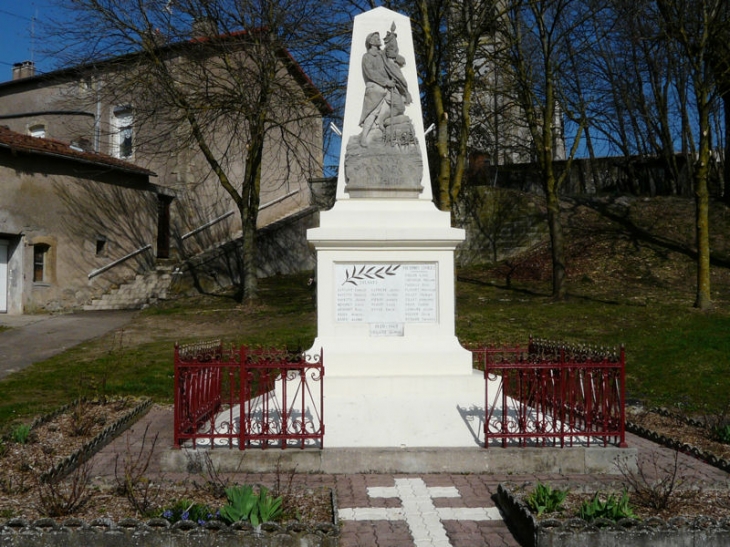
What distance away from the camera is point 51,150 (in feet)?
66.2

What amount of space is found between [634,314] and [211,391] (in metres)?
11.1

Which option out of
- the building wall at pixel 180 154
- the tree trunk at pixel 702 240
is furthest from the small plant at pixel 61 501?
the building wall at pixel 180 154

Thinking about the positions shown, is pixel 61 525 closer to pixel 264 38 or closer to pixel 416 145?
pixel 416 145

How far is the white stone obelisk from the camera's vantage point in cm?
753

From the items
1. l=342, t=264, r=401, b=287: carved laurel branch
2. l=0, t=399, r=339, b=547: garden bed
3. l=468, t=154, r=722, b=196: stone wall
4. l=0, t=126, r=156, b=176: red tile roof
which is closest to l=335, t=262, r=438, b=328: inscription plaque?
l=342, t=264, r=401, b=287: carved laurel branch

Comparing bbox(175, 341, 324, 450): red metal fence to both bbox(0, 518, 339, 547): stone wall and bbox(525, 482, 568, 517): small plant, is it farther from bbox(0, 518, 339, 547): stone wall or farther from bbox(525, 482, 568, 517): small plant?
bbox(525, 482, 568, 517): small plant

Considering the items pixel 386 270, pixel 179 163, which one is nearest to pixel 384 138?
pixel 386 270

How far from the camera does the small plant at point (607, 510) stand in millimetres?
4211

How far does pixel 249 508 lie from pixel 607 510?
7.75 ft

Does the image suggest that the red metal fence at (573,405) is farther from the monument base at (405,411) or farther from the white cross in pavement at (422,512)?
the white cross in pavement at (422,512)

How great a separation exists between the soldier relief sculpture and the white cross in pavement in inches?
166

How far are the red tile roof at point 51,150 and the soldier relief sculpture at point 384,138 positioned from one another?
570 inches

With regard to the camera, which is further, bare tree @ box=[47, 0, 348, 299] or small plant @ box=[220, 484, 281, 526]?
bare tree @ box=[47, 0, 348, 299]

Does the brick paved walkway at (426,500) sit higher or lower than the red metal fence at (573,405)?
lower
